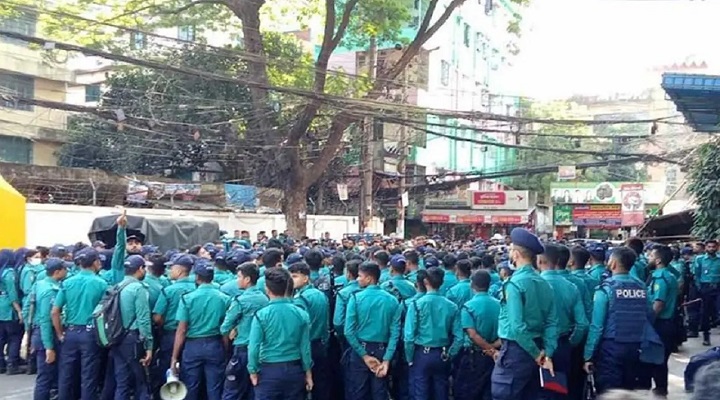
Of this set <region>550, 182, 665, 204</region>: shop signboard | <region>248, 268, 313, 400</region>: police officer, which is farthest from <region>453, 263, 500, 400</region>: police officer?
<region>550, 182, 665, 204</region>: shop signboard

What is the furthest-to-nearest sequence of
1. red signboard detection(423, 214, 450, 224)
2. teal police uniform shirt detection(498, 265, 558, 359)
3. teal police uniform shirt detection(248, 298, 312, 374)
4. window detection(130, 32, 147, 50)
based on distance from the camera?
red signboard detection(423, 214, 450, 224), window detection(130, 32, 147, 50), teal police uniform shirt detection(248, 298, 312, 374), teal police uniform shirt detection(498, 265, 558, 359)

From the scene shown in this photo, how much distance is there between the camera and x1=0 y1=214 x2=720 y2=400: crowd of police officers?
20.7 feet

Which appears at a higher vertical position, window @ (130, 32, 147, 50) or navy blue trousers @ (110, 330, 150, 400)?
window @ (130, 32, 147, 50)

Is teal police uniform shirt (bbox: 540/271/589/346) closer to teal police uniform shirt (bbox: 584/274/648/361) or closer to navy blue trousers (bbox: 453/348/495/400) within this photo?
teal police uniform shirt (bbox: 584/274/648/361)

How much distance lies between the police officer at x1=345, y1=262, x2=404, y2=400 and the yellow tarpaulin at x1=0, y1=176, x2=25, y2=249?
919 centimetres

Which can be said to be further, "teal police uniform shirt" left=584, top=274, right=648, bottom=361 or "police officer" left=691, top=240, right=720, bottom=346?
"police officer" left=691, top=240, right=720, bottom=346

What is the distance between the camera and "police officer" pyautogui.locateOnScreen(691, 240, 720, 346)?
1327 cm

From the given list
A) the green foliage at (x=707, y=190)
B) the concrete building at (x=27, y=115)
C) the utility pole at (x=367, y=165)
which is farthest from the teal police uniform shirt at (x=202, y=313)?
the concrete building at (x=27, y=115)

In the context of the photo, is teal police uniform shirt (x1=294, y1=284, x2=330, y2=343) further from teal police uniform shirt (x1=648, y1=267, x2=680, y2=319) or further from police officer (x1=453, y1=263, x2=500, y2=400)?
teal police uniform shirt (x1=648, y1=267, x2=680, y2=319)

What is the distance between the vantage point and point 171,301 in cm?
775

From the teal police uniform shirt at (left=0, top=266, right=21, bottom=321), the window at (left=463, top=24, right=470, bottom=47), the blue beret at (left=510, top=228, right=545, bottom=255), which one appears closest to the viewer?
the blue beret at (left=510, top=228, right=545, bottom=255)

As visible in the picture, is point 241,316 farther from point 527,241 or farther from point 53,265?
point 53,265

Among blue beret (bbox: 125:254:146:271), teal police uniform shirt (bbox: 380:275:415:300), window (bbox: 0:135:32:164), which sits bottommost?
teal police uniform shirt (bbox: 380:275:415:300)

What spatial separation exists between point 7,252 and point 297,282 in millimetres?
5405
